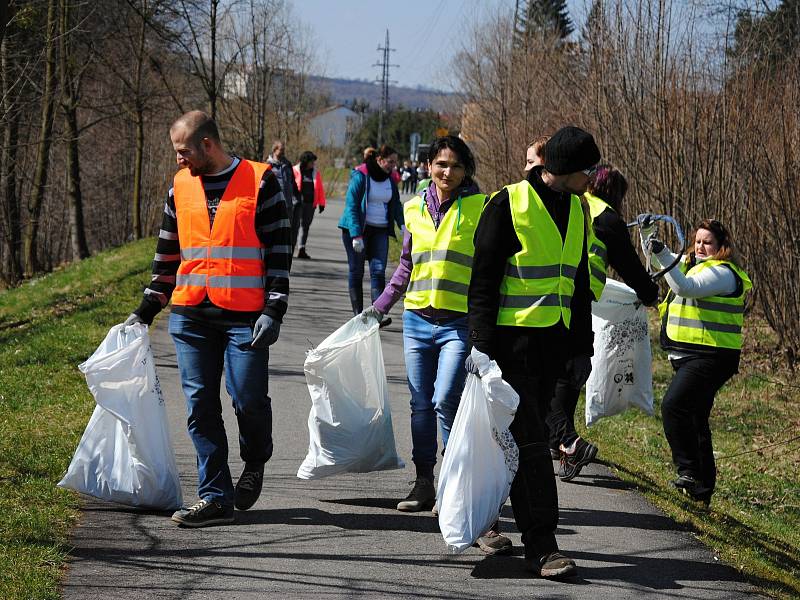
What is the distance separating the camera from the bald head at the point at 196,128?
5.27 metres

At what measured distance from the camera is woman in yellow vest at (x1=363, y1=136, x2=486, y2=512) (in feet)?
18.2

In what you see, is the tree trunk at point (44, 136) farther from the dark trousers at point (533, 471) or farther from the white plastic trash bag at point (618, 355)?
the dark trousers at point (533, 471)

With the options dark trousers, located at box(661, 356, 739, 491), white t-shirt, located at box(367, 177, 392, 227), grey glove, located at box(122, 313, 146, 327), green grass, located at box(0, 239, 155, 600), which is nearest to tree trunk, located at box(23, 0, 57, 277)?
green grass, located at box(0, 239, 155, 600)

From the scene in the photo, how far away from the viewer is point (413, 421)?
19.1 ft

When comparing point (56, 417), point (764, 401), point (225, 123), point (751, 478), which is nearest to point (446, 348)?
point (56, 417)

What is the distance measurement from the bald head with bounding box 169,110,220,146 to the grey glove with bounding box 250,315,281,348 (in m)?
0.86

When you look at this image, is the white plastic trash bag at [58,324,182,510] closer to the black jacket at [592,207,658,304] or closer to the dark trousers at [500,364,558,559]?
the dark trousers at [500,364,558,559]

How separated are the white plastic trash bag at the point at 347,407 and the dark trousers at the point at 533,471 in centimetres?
118

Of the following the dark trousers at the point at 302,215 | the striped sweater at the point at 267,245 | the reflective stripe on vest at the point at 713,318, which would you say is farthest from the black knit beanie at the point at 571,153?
the dark trousers at the point at 302,215

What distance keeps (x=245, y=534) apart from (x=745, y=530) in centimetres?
287

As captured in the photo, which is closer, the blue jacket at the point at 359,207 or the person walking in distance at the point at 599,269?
the person walking in distance at the point at 599,269

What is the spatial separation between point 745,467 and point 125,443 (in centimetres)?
541

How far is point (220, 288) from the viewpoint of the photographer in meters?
5.30

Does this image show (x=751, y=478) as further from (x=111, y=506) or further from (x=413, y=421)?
(x=111, y=506)
